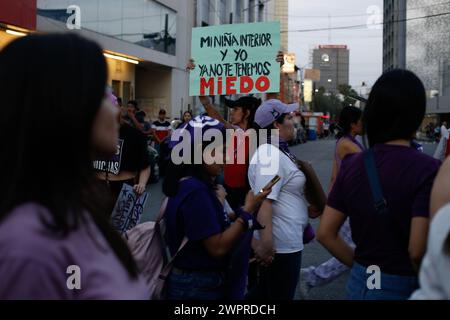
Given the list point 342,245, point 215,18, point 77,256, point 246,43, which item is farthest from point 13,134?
point 215,18

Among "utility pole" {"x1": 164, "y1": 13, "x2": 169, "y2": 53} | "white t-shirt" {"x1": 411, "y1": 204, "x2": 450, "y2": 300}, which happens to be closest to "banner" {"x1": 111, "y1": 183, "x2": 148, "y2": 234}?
"white t-shirt" {"x1": 411, "y1": 204, "x2": 450, "y2": 300}

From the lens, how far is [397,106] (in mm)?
2344

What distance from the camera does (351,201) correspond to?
2.42 metres

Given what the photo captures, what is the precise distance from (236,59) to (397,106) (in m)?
4.75

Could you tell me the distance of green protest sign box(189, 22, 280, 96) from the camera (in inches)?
268

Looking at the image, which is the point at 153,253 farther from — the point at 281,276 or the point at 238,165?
the point at 238,165

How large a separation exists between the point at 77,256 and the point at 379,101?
158 centimetres

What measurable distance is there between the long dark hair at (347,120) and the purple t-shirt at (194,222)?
2.38 m

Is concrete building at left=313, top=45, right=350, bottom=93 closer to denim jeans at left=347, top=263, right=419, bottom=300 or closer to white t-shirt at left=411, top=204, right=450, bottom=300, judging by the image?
denim jeans at left=347, top=263, right=419, bottom=300

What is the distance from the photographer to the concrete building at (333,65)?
18862 cm

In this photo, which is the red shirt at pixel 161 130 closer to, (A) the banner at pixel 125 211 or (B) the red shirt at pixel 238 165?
(A) the banner at pixel 125 211

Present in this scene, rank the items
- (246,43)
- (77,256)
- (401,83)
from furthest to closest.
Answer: (246,43)
(401,83)
(77,256)
